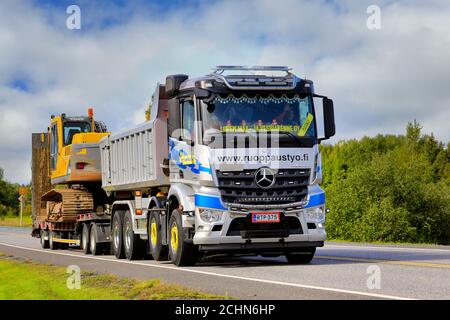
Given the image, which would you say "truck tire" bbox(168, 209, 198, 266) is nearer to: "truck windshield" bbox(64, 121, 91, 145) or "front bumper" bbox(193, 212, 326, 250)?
"front bumper" bbox(193, 212, 326, 250)

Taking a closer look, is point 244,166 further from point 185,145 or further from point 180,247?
point 180,247

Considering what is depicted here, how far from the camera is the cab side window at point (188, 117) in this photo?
15.3 metres

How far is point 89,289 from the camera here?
11461mm

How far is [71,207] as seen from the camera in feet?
83.1

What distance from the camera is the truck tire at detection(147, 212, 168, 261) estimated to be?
56.3ft

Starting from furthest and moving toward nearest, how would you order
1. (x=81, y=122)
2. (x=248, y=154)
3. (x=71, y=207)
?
(x=81, y=122)
(x=71, y=207)
(x=248, y=154)

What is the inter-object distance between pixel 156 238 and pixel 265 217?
11.3 feet

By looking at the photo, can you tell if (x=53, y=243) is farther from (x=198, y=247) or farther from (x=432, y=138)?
(x=432, y=138)

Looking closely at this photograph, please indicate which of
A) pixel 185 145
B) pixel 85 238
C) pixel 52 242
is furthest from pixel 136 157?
pixel 52 242

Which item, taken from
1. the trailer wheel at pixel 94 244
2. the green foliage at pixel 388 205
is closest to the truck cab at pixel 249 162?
the trailer wheel at pixel 94 244

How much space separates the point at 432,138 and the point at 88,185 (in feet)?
225

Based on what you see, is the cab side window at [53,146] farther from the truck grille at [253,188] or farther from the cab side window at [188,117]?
the truck grille at [253,188]

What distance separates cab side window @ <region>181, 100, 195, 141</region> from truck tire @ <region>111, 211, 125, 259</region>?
5724 mm

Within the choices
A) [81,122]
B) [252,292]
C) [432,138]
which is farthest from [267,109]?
[432,138]
